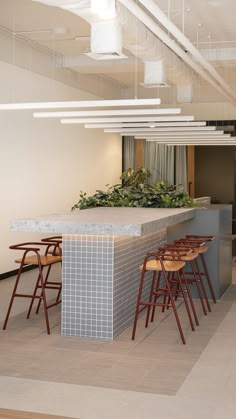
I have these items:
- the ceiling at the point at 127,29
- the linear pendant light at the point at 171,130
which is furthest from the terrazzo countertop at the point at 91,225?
the linear pendant light at the point at 171,130

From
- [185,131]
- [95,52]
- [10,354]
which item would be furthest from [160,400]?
[185,131]

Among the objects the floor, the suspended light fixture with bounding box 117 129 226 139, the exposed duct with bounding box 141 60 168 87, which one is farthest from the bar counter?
the suspended light fixture with bounding box 117 129 226 139

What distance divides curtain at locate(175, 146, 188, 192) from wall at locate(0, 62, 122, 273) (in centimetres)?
223

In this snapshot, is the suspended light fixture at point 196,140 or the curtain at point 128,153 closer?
the suspended light fixture at point 196,140

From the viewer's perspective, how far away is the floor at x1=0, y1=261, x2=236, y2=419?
3.88m

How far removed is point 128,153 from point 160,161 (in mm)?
848

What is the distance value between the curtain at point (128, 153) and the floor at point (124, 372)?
873 centimetres

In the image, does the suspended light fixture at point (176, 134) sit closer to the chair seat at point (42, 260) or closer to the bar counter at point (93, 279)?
the chair seat at point (42, 260)

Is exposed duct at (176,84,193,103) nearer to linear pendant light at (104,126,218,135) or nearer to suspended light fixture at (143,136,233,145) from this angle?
suspended light fixture at (143,136,233,145)

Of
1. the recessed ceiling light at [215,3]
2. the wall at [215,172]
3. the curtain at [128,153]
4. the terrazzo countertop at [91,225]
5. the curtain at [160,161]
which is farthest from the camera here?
the curtain at [128,153]

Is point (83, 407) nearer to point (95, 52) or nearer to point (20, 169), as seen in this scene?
point (95, 52)

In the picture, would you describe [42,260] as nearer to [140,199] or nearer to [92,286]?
[92,286]

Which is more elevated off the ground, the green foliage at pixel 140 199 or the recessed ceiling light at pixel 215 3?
the recessed ceiling light at pixel 215 3

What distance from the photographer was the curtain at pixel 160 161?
1434 centimetres
